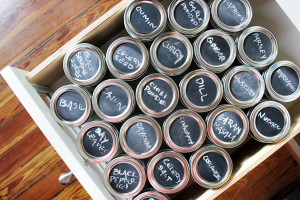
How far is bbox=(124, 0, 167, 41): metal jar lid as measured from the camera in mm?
732

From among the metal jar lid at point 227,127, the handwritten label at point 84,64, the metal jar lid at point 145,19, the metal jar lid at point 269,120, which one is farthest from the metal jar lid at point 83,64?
the metal jar lid at point 269,120

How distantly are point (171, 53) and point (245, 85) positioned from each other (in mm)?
247

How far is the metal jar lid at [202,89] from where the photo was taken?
2.41ft

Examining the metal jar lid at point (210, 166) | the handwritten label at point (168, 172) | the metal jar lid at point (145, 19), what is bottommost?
the metal jar lid at point (210, 166)

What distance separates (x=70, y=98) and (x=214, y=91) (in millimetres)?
434

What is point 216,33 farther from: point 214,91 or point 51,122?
point 51,122

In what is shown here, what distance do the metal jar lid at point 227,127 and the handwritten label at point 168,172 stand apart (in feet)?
0.46

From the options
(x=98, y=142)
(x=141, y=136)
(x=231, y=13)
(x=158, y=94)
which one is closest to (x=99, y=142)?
(x=98, y=142)

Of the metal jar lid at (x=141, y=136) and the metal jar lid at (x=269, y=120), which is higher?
the metal jar lid at (x=141, y=136)

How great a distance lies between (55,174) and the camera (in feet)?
4.25

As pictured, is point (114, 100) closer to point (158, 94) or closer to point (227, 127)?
point (158, 94)

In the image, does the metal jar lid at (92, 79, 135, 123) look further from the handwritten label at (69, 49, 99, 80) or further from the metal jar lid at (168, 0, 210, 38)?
the metal jar lid at (168, 0, 210, 38)

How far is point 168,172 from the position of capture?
2.47 ft

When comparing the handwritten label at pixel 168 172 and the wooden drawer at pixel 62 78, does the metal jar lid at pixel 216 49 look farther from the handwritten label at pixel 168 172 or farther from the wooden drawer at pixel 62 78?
the handwritten label at pixel 168 172
